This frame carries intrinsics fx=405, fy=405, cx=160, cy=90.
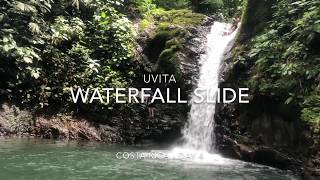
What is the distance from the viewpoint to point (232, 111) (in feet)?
35.3

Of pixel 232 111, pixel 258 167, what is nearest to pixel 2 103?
pixel 232 111

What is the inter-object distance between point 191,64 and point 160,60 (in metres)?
1.04

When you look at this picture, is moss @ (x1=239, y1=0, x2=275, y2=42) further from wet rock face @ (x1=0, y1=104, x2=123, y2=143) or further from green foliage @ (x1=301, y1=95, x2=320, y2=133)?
wet rock face @ (x1=0, y1=104, x2=123, y2=143)

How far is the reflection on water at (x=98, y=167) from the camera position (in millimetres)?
7852

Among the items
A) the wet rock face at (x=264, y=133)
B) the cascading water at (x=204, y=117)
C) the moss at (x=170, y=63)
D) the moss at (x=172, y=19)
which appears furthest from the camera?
the moss at (x=172, y=19)

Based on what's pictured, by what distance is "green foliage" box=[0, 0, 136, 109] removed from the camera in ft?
41.5

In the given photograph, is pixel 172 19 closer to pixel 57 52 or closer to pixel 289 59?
pixel 57 52

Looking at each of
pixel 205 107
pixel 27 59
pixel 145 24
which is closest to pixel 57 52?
pixel 27 59

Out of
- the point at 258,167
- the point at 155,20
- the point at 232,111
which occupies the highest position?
the point at 155,20

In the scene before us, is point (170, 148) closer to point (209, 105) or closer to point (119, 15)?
point (209, 105)

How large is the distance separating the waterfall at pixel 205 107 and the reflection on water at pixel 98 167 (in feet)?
4.28

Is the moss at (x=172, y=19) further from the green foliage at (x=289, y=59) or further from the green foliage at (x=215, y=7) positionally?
the green foliage at (x=289, y=59)

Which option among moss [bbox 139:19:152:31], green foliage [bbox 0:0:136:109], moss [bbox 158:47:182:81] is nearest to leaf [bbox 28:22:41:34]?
green foliage [bbox 0:0:136:109]

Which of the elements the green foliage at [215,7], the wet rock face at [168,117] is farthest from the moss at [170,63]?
the green foliage at [215,7]
